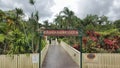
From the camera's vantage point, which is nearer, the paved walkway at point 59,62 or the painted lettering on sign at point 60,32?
the painted lettering on sign at point 60,32

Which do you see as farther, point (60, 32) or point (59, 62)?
point (59, 62)

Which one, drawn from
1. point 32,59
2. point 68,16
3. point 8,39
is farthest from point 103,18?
point 32,59

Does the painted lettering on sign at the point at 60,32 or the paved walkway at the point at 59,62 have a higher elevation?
the painted lettering on sign at the point at 60,32

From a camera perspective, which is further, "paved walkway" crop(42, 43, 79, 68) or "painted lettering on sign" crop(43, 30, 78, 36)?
"paved walkway" crop(42, 43, 79, 68)

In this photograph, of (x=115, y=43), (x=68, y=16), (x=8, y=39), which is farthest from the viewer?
(x=68, y=16)

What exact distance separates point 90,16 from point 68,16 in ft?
60.4

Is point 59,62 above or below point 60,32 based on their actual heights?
below

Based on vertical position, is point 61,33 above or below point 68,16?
below

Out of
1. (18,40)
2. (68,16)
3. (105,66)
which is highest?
(68,16)

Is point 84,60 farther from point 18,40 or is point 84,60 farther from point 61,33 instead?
point 18,40

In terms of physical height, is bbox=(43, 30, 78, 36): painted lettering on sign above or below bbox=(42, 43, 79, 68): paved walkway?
above

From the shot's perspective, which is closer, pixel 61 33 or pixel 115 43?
pixel 61 33

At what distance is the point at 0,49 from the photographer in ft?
83.0

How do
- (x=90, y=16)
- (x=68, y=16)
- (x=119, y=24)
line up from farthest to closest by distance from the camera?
1. (x=119, y=24)
2. (x=90, y=16)
3. (x=68, y=16)
